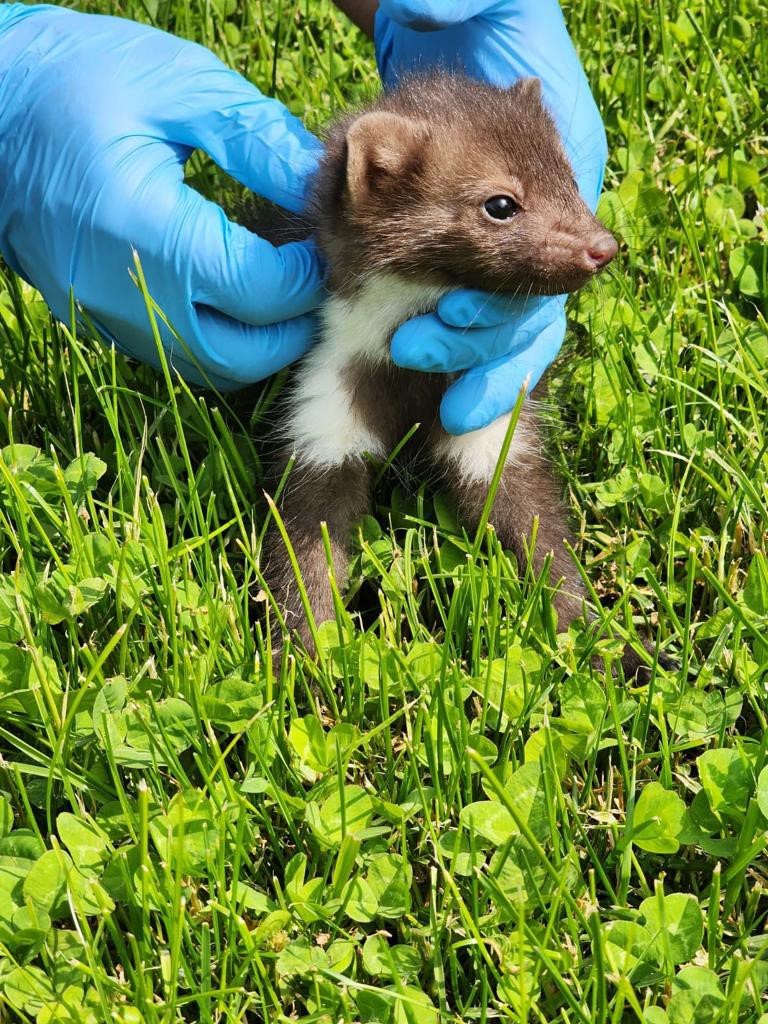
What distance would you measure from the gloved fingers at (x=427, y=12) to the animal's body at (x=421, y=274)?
16 cm

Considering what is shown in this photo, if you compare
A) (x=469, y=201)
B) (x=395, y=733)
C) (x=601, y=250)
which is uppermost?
(x=469, y=201)

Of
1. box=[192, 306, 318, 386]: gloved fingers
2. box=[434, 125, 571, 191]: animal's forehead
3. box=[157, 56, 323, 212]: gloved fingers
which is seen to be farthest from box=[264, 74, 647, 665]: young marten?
box=[157, 56, 323, 212]: gloved fingers

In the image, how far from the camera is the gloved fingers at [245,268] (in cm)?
343

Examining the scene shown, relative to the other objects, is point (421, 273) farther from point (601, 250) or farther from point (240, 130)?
point (240, 130)

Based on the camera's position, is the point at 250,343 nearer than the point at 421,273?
No

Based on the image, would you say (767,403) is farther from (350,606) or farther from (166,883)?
(166,883)

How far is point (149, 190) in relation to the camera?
354 centimetres

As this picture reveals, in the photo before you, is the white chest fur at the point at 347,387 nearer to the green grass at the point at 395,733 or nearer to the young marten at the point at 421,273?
the young marten at the point at 421,273

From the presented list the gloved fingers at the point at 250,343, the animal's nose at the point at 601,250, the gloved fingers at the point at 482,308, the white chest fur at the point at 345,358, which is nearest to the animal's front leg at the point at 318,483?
the white chest fur at the point at 345,358

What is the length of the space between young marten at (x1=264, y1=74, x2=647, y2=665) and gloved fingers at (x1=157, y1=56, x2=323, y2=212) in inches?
8.3

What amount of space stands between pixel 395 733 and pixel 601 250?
1376 mm

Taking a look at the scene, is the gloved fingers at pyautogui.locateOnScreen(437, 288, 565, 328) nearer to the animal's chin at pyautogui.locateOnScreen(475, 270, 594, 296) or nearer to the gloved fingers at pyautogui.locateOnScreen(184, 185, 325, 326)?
the animal's chin at pyautogui.locateOnScreen(475, 270, 594, 296)

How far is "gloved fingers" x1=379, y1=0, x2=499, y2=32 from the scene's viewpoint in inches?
133

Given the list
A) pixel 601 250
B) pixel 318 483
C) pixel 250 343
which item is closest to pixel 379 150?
pixel 601 250
